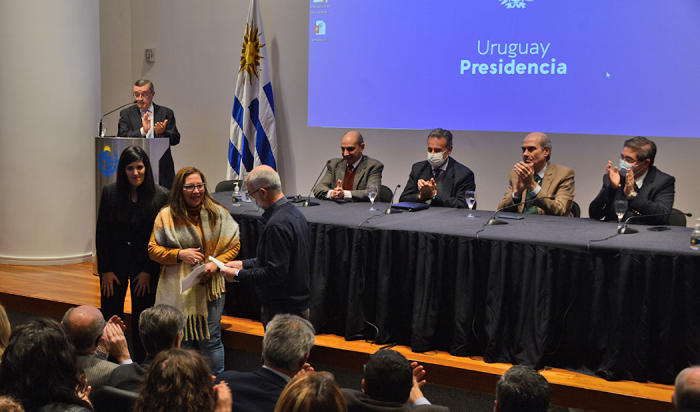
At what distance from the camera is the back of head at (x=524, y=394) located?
1762 mm

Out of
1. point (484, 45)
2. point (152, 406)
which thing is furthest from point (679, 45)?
point (152, 406)

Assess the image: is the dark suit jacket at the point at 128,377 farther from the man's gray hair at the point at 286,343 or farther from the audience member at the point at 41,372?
the man's gray hair at the point at 286,343

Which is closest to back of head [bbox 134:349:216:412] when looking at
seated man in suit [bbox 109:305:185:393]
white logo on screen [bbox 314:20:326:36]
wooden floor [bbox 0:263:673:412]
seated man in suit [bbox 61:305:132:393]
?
seated man in suit [bbox 109:305:185:393]

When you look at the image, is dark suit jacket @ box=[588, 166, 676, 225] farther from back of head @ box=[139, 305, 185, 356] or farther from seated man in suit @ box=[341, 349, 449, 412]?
back of head @ box=[139, 305, 185, 356]

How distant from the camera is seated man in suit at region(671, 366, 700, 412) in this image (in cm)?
189

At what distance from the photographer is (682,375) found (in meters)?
1.95

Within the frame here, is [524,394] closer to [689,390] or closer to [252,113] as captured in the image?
[689,390]

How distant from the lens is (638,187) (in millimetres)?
3904

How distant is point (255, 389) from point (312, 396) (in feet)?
1.93

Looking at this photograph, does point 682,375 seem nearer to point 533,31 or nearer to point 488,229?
point 488,229

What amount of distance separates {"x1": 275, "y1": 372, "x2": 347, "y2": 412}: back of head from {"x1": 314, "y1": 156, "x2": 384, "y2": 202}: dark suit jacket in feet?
10.1

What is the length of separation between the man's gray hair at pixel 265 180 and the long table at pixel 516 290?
2.52 feet

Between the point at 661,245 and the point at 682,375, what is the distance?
4.22 ft

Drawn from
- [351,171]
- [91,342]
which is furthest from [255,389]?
[351,171]
